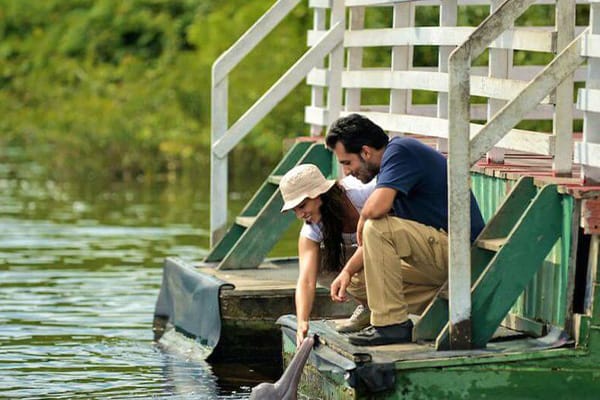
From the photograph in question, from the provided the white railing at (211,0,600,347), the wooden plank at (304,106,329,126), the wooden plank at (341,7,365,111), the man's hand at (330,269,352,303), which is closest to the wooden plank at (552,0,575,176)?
the white railing at (211,0,600,347)

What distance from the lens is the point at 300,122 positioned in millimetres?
27594

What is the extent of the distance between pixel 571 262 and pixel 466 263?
582 millimetres

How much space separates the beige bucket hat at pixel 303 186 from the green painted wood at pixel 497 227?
94 cm

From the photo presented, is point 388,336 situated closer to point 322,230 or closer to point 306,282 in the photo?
point 306,282

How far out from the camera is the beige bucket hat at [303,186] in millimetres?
9344

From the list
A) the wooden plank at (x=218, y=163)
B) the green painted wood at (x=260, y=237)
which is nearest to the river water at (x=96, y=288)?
the green painted wood at (x=260, y=237)

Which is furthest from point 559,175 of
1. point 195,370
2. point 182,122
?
point 182,122

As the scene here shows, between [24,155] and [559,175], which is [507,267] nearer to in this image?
[559,175]

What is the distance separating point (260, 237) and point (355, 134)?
351cm

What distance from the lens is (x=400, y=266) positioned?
29.1ft

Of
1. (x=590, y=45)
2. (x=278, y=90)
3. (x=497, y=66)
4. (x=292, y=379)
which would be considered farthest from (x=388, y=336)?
(x=278, y=90)

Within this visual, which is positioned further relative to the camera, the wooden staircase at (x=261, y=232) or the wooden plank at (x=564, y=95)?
the wooden staircase at (x=261, y=232)

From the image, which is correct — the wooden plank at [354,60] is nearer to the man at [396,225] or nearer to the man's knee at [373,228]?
the man at [396,225]

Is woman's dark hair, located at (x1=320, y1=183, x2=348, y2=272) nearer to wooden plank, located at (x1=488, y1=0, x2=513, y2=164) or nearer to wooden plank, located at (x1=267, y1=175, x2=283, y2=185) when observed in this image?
wooden plank, located at (x1=488, y1=0, x2=513, y2=164)
